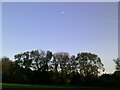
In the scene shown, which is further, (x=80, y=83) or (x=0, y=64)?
(x=80, y=83)

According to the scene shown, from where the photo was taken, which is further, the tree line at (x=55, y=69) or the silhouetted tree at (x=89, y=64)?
the silhouetted tree at (x=89, y=64)

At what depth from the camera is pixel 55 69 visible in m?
22.7

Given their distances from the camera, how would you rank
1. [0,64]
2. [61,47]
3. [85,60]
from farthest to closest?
1. [85,60]
2. [61,47]
3. [0,64]

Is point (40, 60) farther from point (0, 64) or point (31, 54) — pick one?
point (0, 64)

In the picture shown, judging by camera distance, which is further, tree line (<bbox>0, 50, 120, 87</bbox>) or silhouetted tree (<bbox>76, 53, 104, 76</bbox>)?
silhouetted tree (<bbox>76, 53, 104, 76</bbox>)

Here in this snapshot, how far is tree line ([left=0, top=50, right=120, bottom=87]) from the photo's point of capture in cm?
1995

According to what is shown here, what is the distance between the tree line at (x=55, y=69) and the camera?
65.5 feet

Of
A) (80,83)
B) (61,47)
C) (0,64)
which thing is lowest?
(80,83)

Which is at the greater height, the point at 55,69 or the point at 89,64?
the point at 89,64

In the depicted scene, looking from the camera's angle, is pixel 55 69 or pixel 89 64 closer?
pixel 55 69

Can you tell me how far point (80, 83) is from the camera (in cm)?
2103

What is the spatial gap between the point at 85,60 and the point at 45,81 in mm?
6728

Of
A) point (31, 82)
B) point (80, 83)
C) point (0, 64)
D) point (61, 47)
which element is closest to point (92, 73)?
point (80, 83)

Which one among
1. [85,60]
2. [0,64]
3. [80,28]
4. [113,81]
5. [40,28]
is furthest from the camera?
[85,60]
